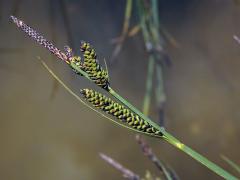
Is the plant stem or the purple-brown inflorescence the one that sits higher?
the purple-brown inflorescence

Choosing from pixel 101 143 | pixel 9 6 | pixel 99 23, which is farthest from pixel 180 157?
pixel 9 6

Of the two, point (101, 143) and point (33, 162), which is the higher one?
point (101, 143)

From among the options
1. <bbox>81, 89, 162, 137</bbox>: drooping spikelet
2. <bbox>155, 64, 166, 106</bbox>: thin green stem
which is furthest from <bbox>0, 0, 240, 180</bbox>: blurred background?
<bbox>81, 89, 162, 137</bbox>: drooping spikelet

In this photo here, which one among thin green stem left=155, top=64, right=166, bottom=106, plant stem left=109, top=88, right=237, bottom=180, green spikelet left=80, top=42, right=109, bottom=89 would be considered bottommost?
plant stem left=109, top=88, right=237, bottom=180

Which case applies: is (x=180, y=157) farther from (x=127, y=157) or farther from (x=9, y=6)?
(x=9, y=6)

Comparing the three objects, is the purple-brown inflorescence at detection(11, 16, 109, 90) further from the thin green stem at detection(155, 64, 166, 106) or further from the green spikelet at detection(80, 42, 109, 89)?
the thin green stem at detection(155, 64, 166, 106)

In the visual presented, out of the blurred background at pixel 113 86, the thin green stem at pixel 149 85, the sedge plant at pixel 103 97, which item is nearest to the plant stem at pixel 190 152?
the sedge plant at pixel 103 97

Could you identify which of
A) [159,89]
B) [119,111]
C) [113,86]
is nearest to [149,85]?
[159,89]
